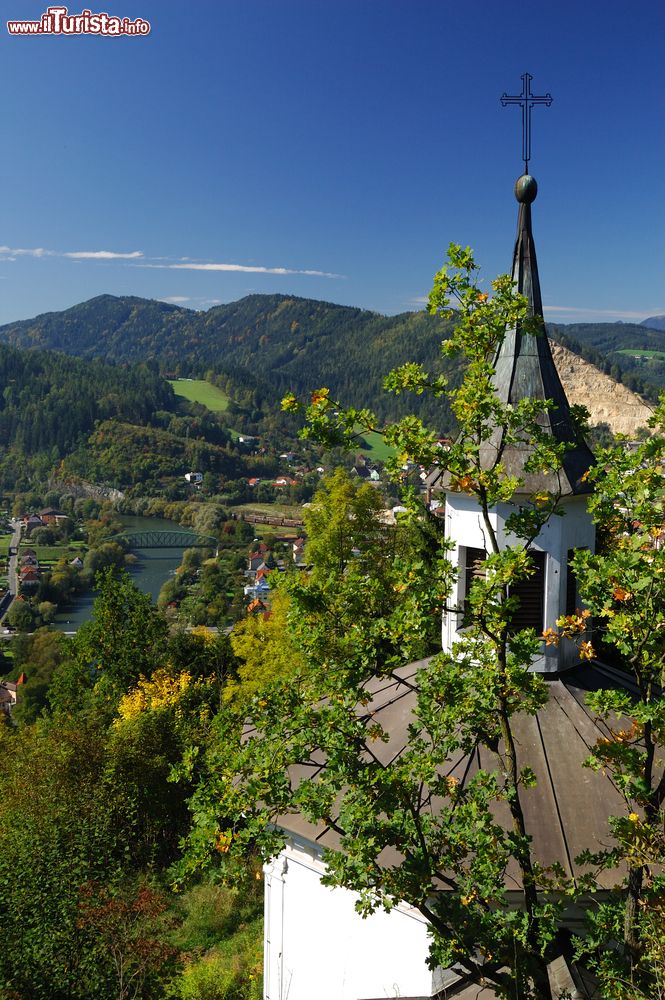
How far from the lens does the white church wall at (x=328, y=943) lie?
22.9 ft

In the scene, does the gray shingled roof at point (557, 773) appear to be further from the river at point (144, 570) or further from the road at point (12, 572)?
the road at point (12, 572)

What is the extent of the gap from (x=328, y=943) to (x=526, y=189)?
27.5 ft

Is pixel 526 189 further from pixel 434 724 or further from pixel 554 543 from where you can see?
pixel 434 724

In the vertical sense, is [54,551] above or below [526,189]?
below

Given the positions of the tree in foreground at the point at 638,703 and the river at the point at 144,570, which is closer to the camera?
the tree in foreground at the point at 638,703

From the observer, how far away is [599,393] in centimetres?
15150

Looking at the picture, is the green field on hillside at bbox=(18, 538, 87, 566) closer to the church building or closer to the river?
the river

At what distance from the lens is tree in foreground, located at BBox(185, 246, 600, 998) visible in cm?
465

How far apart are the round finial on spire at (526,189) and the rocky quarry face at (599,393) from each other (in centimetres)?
14001

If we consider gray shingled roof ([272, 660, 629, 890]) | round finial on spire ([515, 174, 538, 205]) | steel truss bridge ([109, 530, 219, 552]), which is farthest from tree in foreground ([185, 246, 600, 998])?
steel truss bridge ([109, 530, 219, 552])

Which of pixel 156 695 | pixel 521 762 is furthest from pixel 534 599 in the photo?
pixel 156 695

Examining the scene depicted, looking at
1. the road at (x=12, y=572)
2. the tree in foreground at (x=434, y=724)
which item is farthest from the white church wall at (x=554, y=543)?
the road at (x=12, y=572)

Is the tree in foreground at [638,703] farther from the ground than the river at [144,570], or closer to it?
farther from the ground

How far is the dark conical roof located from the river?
9350 centimetres
